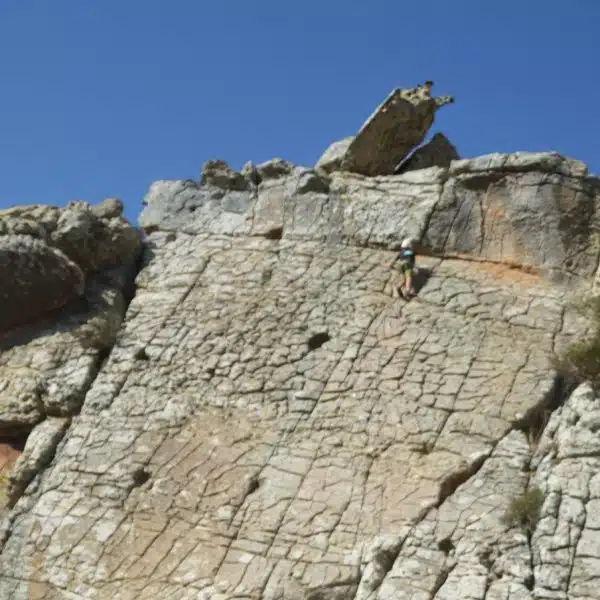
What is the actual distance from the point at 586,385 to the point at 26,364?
631 centimetres

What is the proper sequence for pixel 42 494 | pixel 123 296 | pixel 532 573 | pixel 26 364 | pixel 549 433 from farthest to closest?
pixel 123 296, pixel 26 364, pixel 42 494, pixel 549 433, pixel 532 573

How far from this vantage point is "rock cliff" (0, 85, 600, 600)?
9.69m

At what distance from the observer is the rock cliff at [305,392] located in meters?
9.69

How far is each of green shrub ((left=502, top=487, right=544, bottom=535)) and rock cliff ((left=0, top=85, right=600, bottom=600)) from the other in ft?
0.06

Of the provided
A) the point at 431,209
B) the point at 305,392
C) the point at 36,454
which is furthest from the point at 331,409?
the point at 431,209

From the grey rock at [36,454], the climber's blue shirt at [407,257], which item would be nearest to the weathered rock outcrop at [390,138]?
the climber's blue shirt at [407,257]

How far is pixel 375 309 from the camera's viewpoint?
40.1 feet

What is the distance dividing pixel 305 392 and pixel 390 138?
15.7ft

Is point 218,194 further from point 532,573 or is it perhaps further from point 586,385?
point 532,573

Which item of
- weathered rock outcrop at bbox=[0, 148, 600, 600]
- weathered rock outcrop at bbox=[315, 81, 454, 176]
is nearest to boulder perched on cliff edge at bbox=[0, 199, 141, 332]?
weathered rock outcrop at bbox=[0, 148, 600, 600]

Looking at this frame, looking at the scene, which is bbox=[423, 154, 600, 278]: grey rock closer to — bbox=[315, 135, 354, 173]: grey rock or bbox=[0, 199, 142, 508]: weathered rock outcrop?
bbox=[315, 135, 354, 173]: grey rock

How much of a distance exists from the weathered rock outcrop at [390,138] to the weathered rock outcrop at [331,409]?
52 centimetres

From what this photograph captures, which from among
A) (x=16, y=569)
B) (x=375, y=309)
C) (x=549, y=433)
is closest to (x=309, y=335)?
(x=375, y=309)

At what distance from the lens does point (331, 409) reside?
11.1 m
